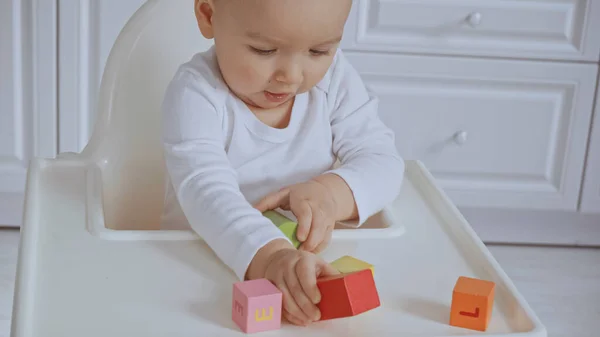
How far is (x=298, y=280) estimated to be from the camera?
0.59 metres

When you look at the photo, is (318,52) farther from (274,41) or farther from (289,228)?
(289,228)

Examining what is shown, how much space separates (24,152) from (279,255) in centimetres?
122

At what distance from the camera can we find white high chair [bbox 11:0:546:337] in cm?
57

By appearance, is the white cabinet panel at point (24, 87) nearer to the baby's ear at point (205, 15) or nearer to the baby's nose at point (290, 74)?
the baby's ear at point (205, 15)

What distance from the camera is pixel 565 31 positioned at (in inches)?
66.9

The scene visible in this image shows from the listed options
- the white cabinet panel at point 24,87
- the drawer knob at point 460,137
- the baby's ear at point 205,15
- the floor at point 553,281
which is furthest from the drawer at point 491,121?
the baby's ear at point 205,15

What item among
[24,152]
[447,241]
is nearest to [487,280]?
[447,241]

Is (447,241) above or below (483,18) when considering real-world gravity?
below

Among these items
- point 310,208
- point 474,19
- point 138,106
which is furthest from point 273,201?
point 474,19

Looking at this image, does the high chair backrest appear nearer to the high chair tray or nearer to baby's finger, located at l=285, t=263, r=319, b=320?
the high chair tray

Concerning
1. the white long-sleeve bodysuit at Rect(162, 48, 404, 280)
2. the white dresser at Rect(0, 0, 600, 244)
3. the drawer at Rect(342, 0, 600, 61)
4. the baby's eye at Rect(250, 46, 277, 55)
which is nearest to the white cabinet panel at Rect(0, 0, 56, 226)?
the white dresser at Rect(0, 0, 600, 244)

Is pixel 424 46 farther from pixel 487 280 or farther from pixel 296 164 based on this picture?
pixel 487 280

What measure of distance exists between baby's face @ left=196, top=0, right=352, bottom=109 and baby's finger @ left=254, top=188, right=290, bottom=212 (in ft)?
0.30

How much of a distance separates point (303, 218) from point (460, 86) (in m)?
1.09
